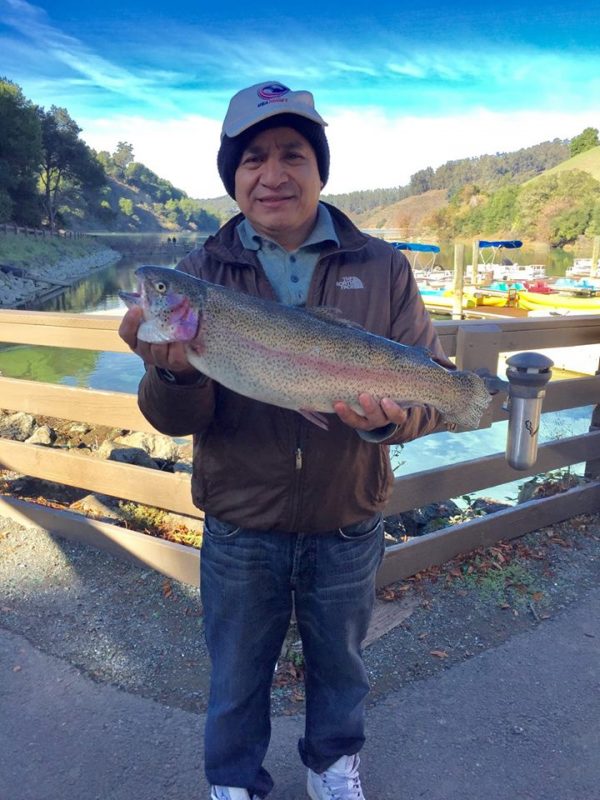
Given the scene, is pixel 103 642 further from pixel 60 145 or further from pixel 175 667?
Result: pixel 60 145

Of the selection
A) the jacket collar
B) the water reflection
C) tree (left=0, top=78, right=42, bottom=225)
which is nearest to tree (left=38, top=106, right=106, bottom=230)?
tree (left=0, top=78, right=42, bottom=225)

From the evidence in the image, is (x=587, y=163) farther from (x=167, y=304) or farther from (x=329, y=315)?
(x=167, y=304)

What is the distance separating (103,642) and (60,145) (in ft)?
249

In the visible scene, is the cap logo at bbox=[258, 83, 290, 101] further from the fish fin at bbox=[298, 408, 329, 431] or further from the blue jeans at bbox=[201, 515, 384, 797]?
the blue jeans at bbox=[201, 515, 384, 797]

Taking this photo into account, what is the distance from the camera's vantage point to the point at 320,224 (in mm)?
2230

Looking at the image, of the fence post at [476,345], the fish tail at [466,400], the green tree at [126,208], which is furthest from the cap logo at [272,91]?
the green tree at [126,208]

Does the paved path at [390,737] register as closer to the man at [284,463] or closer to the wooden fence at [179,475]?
the man at [284,463]

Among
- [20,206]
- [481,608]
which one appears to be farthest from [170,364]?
[20,206]

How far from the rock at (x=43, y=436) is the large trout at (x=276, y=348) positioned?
7.12 meters

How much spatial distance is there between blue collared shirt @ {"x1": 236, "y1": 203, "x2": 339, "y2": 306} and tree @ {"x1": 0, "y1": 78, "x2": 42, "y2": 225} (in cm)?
5247

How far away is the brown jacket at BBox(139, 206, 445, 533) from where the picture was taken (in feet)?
6.95

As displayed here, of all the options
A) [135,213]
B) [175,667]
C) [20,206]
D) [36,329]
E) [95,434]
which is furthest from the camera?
[135,213]

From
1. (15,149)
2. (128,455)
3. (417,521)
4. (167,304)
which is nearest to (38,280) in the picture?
(15,149)

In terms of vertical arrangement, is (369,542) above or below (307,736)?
above
